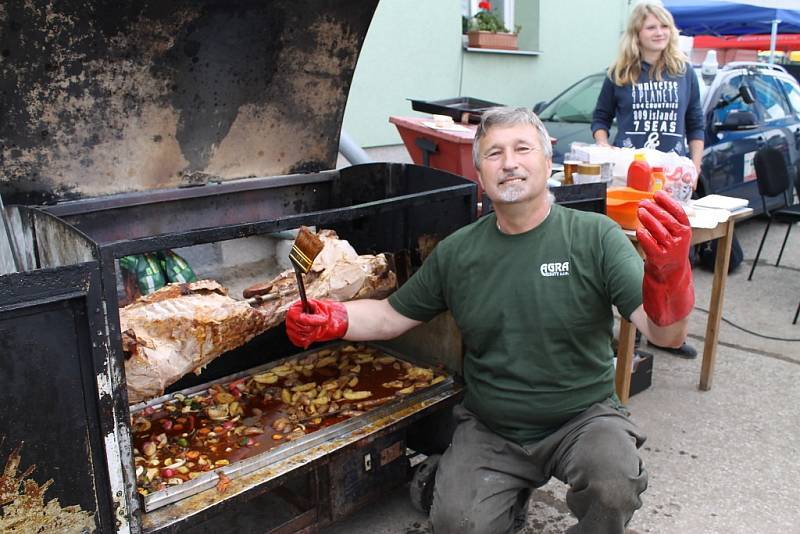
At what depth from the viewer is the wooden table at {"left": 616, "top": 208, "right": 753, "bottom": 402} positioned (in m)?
3.48

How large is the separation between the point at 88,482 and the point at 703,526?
2.29 meters

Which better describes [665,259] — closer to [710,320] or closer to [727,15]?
[710,320]

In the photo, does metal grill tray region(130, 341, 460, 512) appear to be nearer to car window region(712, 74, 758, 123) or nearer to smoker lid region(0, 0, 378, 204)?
smoker lid region(0, 0, 378, 204)

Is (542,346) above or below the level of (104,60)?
below

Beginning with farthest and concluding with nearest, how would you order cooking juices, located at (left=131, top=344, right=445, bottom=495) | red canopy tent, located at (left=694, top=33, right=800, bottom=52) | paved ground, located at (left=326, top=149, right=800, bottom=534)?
1. red canopy tent, located at (left=694, top=33, right=800, bottom=52)
2. paved ground, located at (left=326, top=149, right=800, bottom=534)
3. cooking juices, located at (left=131, top=344, right=445, bottom=495)

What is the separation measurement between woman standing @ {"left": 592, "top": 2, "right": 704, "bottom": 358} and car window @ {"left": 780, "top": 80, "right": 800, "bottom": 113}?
181 inches

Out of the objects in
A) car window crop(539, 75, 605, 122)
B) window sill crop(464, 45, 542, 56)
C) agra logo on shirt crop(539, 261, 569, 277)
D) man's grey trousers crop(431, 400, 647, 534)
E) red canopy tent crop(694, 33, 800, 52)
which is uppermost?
red canopy tent crop(694, 33, 800, 52)

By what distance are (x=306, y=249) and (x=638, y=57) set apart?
9.52 feet

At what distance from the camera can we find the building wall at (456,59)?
6.52 metres

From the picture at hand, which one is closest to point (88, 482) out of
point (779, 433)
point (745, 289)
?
point (779, 433)

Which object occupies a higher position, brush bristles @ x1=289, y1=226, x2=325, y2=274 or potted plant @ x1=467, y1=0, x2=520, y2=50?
potted plant @ x1=467, y1=0, x2=520, y2=50

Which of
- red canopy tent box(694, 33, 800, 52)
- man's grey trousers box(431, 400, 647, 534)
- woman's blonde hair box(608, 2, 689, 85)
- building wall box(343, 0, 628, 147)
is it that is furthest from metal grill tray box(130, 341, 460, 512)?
red canopy tent box(694, 33, 800, 52)

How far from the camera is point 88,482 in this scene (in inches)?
69.1

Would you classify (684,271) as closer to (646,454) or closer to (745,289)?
(646,454)
